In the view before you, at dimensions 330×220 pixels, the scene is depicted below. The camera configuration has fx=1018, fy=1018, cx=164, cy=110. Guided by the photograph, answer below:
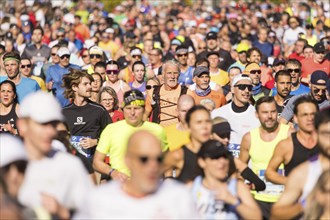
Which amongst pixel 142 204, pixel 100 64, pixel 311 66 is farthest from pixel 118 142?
pixel 311 66

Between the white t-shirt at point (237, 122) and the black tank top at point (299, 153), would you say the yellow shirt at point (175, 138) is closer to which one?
the white t-shirt at point (237, 122)

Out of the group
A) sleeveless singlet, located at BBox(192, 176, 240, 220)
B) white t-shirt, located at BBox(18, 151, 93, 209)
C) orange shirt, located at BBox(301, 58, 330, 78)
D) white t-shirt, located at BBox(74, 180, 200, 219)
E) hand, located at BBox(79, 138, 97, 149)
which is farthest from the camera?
orange shirt, located at BBox(301, 58, 330, 78)

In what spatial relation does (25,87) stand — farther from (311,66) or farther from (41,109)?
(41,109)

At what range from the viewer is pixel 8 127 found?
474 inches

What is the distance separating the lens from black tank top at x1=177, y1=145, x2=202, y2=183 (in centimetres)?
805

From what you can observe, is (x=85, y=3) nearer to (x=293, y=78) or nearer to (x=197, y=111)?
(x=293, y=78)

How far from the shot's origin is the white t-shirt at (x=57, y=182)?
7.07 metres

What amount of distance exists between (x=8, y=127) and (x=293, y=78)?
4.53 metres

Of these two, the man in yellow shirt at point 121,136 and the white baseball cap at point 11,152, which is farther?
the man in yellow shirt at point 121,136

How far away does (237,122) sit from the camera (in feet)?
36.7

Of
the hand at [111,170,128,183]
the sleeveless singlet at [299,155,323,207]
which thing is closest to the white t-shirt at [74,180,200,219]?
the sleeveless singlet at [299,155,323,207]

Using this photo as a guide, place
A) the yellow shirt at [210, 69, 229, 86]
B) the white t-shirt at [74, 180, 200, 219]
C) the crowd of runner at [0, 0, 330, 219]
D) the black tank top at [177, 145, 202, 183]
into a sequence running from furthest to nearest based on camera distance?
the yellow shirt at [210, 69, 229, 86] < the black tank top at [177, 145, 202, 183] < the crowd of runner at [0, 0, 330, 219] < the white t-shirt at [74, 180, 200, 219]

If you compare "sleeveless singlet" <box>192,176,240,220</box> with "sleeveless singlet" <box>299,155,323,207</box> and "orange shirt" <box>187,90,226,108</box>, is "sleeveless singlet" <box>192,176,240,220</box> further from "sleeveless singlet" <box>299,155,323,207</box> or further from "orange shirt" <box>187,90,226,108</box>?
"orange shirt" <box>187,90,226,108</box>

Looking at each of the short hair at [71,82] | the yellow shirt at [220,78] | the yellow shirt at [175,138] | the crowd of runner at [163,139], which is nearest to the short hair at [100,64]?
the crowd of runner at [163,139]
